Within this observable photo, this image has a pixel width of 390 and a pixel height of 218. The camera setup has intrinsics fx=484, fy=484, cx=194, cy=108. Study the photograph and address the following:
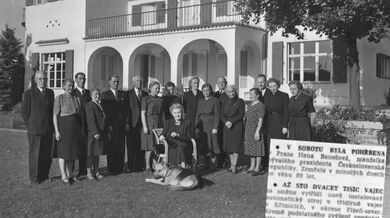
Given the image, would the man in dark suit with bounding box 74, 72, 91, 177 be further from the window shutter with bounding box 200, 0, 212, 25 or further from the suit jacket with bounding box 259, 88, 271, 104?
the window shutter with bounding box 200, 0, 212, 25

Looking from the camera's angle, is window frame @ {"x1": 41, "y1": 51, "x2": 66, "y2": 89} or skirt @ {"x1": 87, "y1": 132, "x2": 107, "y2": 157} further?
window frame @ {"x1": 41, "y1": 51, "x2": 66, "y2": 89}

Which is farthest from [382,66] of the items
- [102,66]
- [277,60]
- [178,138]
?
[178,138]

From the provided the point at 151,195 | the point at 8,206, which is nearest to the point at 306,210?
the point at 151,195

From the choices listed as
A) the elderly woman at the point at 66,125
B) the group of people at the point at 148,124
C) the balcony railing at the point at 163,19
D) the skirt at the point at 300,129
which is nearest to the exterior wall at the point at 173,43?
the balcony railing at the point at 163,19

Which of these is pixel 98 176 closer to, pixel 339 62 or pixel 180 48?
pixel 339 62

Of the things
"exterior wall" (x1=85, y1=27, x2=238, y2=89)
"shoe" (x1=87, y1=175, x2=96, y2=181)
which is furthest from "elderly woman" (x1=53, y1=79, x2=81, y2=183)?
"exterior wall" (x1=85, y1=27, x2=238, y2=89)

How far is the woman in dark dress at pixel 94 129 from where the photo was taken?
7691mm

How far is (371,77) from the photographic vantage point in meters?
19.0

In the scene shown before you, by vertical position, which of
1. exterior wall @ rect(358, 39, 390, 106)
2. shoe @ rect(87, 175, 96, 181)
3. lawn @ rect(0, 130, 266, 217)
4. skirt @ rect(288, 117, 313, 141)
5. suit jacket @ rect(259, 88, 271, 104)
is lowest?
lawn @ rect(0, 130, 266, 217)

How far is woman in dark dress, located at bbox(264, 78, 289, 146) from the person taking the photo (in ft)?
27.0

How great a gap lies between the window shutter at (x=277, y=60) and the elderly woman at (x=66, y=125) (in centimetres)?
1228

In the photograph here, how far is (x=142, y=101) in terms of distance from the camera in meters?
8.44

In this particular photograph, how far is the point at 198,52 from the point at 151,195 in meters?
15.4

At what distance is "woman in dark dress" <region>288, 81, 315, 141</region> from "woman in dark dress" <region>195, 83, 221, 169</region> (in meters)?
1.30
